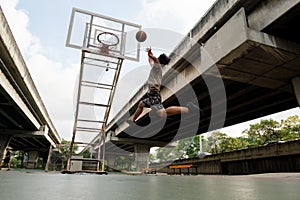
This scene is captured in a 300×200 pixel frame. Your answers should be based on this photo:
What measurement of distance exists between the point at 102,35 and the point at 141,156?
59.6 feet

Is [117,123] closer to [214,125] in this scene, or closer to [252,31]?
[214,125]

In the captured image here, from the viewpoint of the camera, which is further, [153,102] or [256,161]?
[256,161]

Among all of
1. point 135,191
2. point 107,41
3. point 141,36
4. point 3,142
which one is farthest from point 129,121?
point 135,191

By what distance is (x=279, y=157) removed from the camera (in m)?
14.9

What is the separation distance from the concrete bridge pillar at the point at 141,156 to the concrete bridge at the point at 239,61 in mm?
11721

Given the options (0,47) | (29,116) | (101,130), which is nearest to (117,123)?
(101,130)

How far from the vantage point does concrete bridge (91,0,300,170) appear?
6.56 meters

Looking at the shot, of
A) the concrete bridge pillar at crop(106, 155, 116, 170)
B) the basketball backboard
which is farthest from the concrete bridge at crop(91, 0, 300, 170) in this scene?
the concrete bridge pillar at crop(106, 155, 116, 170)

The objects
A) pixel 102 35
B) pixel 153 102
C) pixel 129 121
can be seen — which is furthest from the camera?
pixel 129 121

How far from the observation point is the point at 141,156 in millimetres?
28172

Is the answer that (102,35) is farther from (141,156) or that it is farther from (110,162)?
(110,162)

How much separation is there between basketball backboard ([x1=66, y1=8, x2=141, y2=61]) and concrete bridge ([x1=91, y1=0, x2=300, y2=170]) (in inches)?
128

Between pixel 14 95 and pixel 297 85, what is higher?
pixel 14 95

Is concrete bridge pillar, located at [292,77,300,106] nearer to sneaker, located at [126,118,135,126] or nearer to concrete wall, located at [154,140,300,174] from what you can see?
concrete wall, located at [154,140,300,174]
